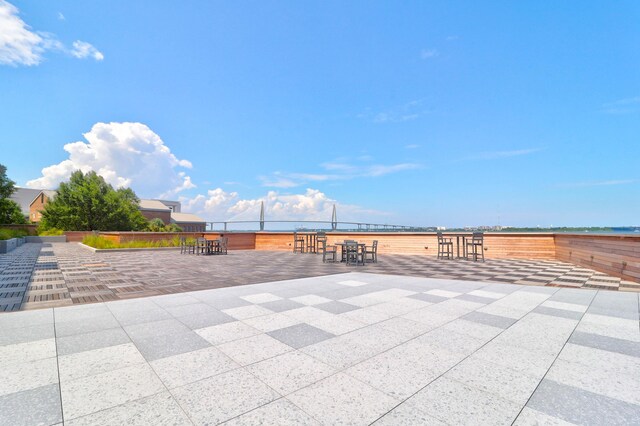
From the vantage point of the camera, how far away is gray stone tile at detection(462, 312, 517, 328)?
3793 millimetres

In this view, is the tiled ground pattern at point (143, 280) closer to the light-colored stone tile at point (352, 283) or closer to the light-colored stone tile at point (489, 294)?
the light-colored stone tile at point (352, 283)

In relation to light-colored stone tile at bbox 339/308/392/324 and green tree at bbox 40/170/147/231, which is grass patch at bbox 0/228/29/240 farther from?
light-colored stone tile at bbox 339/308/392/324

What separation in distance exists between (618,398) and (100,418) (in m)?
3.40

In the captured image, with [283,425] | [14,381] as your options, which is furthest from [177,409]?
[14,381]

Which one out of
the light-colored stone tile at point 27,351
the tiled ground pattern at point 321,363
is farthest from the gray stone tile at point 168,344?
the light-colored stone tile at point 27,351

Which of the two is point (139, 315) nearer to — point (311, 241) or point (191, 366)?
point (191, 366)

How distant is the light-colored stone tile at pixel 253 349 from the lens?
273 cm

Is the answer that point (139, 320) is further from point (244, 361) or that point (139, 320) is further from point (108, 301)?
point (244, 361)

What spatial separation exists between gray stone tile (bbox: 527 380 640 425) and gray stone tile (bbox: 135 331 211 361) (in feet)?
9.21

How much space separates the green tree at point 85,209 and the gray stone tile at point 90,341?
3301 cm

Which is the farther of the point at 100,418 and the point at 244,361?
the point at 244,361

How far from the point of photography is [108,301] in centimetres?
484

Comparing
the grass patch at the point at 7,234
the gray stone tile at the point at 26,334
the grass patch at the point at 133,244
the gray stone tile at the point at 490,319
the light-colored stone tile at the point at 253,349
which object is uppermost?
the grass patch at the point at 7,234

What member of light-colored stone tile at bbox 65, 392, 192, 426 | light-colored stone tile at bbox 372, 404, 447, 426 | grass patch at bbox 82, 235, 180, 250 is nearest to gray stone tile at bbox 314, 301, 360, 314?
light-colored stone tile at bbox 372, 404, 447, 426
